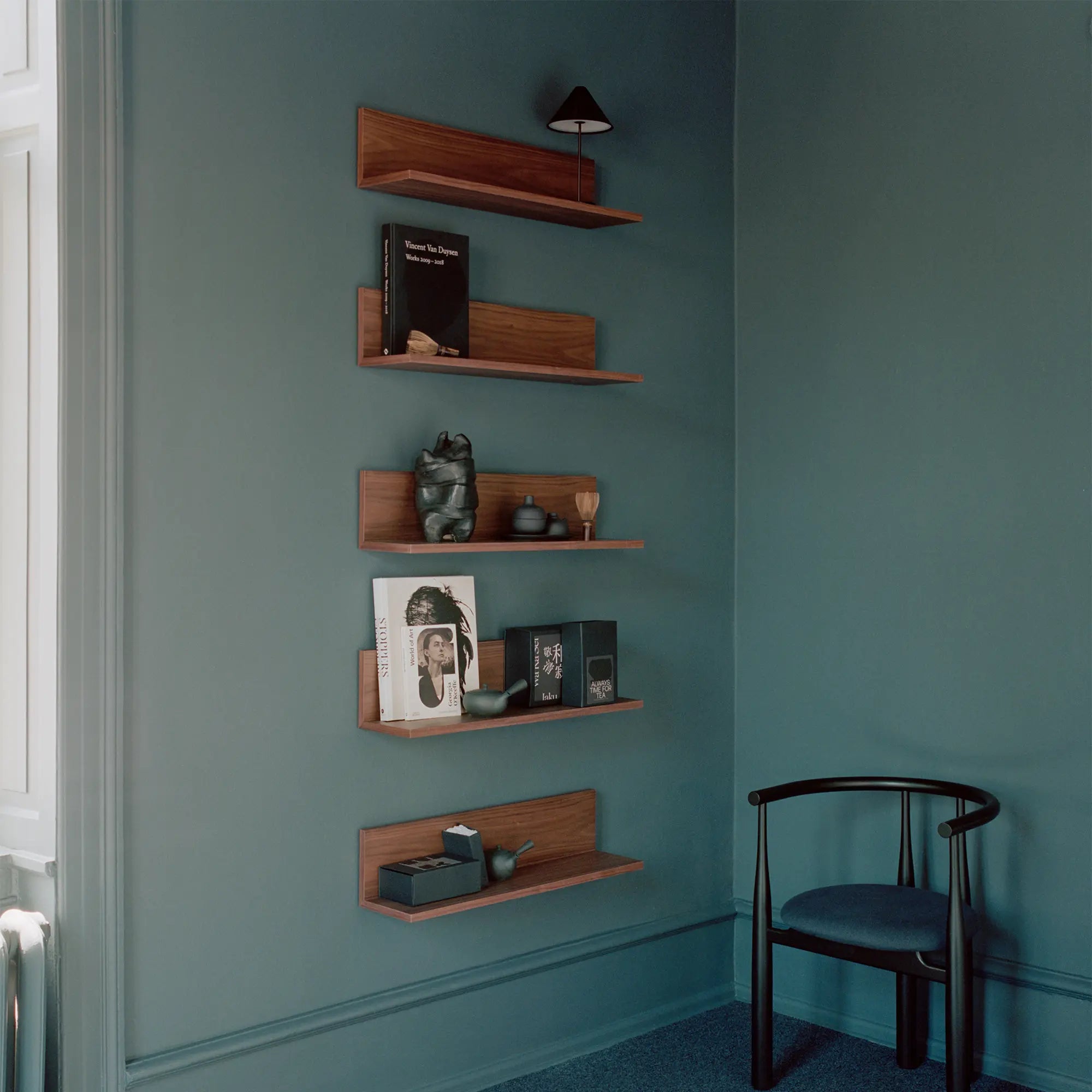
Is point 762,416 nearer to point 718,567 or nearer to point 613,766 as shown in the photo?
point 718,567

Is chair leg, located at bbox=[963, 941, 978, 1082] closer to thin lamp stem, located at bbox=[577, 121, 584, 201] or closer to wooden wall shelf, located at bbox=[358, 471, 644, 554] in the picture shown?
wooden wall shelf, located at bbox=[358, 471, 644, 554]

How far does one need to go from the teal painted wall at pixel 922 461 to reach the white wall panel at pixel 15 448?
6.66 ft

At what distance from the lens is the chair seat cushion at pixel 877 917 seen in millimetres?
2752

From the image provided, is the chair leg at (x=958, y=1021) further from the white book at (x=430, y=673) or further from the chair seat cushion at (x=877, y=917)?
the white book at (x=430, y=673)

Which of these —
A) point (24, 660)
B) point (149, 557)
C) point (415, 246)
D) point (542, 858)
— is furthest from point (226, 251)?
point (542, 858)

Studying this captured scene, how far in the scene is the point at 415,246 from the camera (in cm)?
287

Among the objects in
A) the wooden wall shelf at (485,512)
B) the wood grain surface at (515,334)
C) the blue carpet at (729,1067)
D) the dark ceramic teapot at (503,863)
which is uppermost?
the wood grain surface at (515,334)

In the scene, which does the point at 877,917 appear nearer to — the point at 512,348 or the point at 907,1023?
the point at 907,1023

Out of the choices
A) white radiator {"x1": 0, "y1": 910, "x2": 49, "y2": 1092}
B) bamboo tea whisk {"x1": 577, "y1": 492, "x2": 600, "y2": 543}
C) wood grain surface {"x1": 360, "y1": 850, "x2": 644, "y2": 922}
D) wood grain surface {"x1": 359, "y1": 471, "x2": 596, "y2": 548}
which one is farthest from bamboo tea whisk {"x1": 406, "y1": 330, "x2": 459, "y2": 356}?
white radiator {"x1": 0, "y1": 910, "x2": 49, "y2": 1092}

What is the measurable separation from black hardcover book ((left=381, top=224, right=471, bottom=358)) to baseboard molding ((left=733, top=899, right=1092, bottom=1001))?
6.53ft

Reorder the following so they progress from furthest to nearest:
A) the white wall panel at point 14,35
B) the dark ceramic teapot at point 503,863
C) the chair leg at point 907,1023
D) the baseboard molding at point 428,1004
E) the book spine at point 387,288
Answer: the chair leg at point 907,1023
the dark ceramic teapot at point 503,863
the book spine at point 387,288
the baseboard molding at point 428,1004
the white wall panel at point 14,35

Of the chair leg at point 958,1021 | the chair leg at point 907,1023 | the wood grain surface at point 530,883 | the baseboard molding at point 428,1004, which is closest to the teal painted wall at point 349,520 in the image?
the baseboard molding at point 428,1004

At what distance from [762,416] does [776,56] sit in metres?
1.03

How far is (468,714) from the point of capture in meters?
2.92
